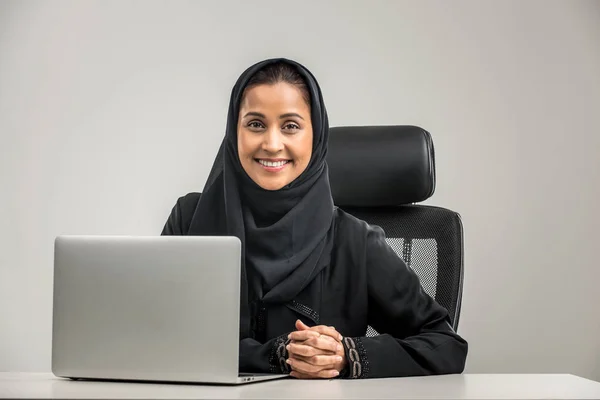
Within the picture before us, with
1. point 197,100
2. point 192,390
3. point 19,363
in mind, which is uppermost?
point 197,100

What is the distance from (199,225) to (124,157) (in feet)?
4.62

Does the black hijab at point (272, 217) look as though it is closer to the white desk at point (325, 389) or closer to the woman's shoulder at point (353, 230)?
the woman's shoulder at point (353, 230)

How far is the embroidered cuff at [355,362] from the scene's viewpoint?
140cm

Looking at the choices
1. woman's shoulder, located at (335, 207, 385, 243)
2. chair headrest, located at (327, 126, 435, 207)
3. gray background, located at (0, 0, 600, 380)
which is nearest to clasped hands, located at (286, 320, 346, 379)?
woman's shoulder, located at (335, 207, 385, 243)

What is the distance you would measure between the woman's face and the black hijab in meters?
0.02

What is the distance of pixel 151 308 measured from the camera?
1.13 meters

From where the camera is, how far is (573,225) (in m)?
3.08

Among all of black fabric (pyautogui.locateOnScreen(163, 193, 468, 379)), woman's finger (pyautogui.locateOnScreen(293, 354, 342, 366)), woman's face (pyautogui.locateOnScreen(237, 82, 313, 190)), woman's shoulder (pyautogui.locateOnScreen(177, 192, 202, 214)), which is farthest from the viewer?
woman's shoulder (pyautogui.locateOnScreen(177, 192, 202, 214))

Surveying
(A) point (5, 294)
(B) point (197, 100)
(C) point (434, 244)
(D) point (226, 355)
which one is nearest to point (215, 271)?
(D) point (226, 355)

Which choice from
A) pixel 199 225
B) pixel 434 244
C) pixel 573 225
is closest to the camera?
pixel 199 225

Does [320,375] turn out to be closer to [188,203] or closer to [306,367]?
[306,367]

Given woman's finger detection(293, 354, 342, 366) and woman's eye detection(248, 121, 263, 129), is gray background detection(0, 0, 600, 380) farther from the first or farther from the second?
woman's finger detection(293, 354, 342, 366)

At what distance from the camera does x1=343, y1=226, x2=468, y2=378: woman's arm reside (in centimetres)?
143

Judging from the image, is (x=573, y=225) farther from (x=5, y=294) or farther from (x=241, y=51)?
(x=5, y=294)
